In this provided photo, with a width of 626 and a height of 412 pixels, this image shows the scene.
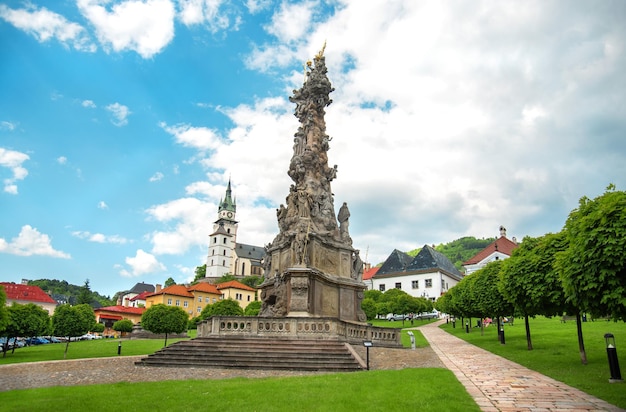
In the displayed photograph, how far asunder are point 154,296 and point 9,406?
85.5m

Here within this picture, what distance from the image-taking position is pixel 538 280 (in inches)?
710

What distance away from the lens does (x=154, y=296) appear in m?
91.5

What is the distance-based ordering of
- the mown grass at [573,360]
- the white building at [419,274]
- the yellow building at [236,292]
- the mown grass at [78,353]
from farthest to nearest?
the yellow building at [236,292]
the white building at [419,274]
the mown grass at [78,353]
the mown grass at [573,360]

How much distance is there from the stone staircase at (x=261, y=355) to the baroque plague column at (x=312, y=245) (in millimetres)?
4930

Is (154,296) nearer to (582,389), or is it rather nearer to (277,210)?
(277,210)

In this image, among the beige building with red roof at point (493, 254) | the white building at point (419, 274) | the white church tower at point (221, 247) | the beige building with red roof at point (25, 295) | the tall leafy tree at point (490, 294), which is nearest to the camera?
the tall leafy tree at point (490, 294)

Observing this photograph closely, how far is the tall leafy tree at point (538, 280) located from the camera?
17406mm

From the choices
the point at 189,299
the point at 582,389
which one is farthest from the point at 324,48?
the point at 189,299

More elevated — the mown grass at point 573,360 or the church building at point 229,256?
the church building at point 229,256

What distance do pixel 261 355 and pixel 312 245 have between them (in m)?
9.88

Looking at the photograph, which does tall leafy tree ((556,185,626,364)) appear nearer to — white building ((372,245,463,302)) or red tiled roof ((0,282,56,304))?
white building ((372,245,463,302))

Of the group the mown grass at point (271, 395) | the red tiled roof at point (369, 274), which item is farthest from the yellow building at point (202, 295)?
the mown grass at point (271, 395)

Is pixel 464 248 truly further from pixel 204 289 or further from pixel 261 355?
pixel 261 355

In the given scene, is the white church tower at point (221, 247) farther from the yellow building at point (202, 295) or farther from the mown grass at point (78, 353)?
the mown grass at point (78, 353)
